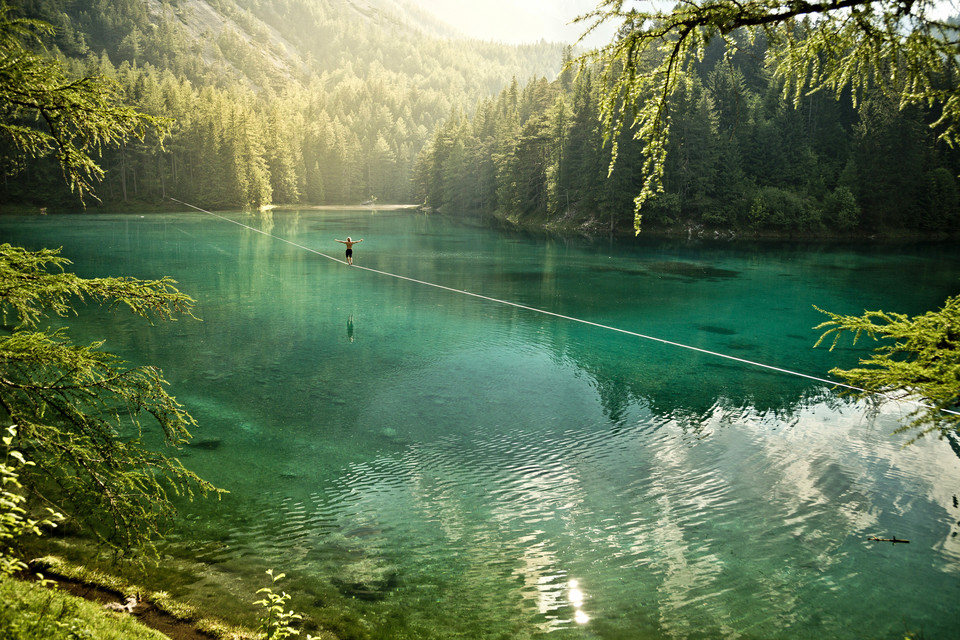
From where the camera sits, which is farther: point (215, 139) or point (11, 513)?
point (215, 139)

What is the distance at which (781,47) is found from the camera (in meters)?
4.65

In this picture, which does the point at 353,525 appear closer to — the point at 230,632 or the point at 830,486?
the point at 230,632

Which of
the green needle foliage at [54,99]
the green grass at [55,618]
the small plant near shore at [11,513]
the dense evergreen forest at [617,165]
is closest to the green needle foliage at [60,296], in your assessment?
the green needle foliage at [54,99]

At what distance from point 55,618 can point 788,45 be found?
296 inches

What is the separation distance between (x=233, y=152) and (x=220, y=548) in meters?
96.6

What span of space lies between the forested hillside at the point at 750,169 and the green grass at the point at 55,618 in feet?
192

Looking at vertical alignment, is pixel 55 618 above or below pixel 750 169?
below

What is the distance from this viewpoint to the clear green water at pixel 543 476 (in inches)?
285

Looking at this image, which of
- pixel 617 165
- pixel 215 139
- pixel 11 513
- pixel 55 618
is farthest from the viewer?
pixel 215 139

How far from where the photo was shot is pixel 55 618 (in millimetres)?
4652

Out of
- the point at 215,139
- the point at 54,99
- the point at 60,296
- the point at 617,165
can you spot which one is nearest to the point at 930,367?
the point at 60,296

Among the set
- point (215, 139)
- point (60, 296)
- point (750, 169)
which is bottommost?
point (60, 296)

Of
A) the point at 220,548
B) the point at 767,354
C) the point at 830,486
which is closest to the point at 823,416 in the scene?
the point at 830,486

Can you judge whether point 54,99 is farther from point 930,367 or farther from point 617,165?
point 617,165
